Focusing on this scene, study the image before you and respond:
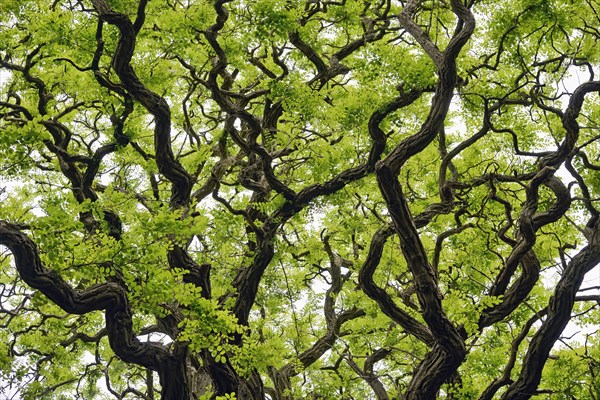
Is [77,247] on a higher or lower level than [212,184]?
lower

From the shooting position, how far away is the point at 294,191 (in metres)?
10.0

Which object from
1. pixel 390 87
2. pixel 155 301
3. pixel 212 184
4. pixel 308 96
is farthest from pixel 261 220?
pixel 155 301

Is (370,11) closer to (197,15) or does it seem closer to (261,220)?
(197,15)

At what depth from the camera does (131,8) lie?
369 inches

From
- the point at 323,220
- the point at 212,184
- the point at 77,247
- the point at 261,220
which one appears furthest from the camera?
the point at 323,220

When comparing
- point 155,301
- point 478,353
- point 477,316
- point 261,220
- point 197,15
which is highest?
point 197,15

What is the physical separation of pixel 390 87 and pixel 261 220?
10.3 ft

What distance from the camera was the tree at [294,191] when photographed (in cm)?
801

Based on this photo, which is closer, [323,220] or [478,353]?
[478,353]

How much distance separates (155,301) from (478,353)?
20.5 feet

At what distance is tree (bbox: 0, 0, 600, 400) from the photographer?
8006mm

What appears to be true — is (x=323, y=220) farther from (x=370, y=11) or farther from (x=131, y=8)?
(x=131, y=8)

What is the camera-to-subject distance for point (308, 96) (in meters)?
9.73

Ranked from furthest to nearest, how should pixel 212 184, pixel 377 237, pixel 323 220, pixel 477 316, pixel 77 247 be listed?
1. pixel 323 220
2. pixel 212 184
3. pixel 377 237
4. pixel 477 316
5. pixel 77 247
